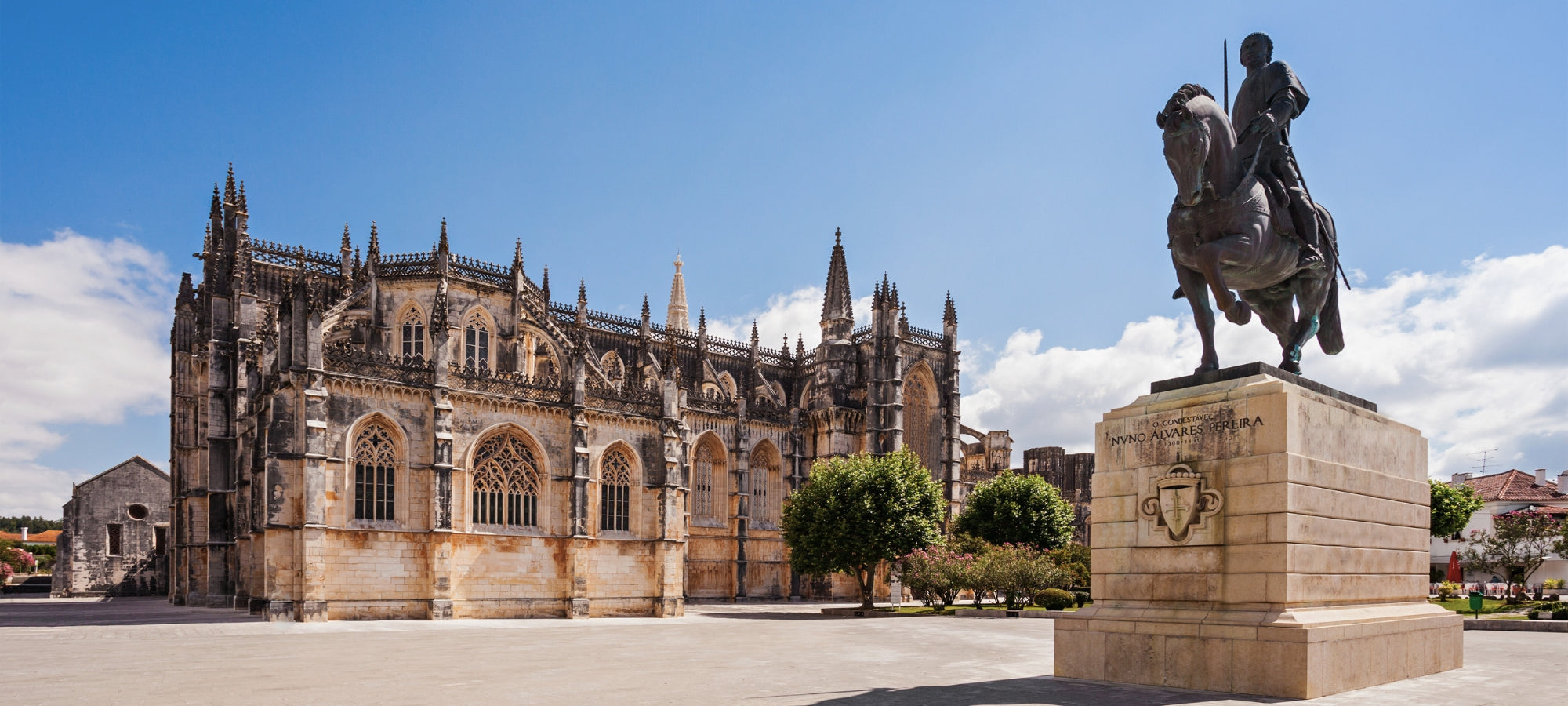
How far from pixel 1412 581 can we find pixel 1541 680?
1663mm

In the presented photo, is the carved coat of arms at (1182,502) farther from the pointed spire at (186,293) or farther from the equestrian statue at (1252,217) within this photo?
the pointed spire at (186,293)

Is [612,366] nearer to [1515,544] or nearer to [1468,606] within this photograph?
[1468,606]

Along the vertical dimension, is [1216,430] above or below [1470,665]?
above

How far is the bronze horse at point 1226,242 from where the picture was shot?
11180 mm

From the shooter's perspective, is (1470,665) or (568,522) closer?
(1470,665)

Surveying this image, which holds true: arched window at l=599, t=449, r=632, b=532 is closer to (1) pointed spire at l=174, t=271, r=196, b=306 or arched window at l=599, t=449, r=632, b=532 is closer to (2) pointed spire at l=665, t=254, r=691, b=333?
(1) pointed spire at l=174, t=271, r=196, b=306

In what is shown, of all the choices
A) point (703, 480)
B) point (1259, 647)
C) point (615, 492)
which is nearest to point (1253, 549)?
point (1259, 647)

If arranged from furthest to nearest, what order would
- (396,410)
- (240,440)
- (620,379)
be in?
(620,379) < (240,440) < (396,410)

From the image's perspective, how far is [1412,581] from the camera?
12.8 metres

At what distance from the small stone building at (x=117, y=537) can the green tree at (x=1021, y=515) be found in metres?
44.3

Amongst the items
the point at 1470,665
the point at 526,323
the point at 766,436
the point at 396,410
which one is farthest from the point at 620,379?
the point at 1470,665

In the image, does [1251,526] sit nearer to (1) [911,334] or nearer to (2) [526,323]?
(2) [526,323]

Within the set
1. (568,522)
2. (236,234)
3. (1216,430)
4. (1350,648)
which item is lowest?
(568,522)

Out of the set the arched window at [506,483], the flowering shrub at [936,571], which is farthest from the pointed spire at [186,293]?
the flowering shrub at [936,571]
